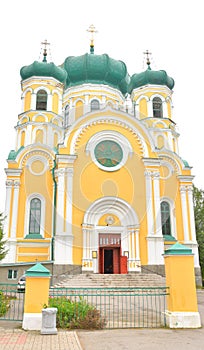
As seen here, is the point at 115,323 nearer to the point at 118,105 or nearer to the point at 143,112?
the point at 143,112

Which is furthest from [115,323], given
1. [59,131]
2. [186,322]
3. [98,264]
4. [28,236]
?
[59,131]

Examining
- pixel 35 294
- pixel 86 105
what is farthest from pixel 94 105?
pixel 35 294

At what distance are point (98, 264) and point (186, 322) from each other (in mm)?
10562

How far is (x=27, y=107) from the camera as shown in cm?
2438

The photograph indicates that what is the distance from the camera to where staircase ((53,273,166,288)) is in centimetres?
1612

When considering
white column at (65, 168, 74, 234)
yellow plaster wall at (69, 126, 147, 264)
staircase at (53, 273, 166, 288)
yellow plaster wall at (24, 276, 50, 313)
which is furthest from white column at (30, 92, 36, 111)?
yellow plaster wall at (24, 276, 50, 313)

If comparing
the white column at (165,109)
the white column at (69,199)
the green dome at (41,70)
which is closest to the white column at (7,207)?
the white column at (69,199)

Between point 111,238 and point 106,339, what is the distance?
1246 cm

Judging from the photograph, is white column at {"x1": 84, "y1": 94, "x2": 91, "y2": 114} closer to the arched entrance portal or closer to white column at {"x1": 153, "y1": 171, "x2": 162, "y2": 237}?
white column at {"x1": 153, "y1": 171, "x2": 162, "y2": 237}

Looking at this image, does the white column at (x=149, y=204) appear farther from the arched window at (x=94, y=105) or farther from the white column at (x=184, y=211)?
the arched window at (x=94, y=105)

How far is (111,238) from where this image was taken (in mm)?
19453

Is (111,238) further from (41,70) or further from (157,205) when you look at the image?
(41,70)

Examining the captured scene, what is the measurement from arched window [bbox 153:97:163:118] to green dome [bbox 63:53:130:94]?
3728 millimetres

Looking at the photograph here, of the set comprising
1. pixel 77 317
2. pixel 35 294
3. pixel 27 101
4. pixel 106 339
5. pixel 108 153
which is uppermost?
pixel 27 101
